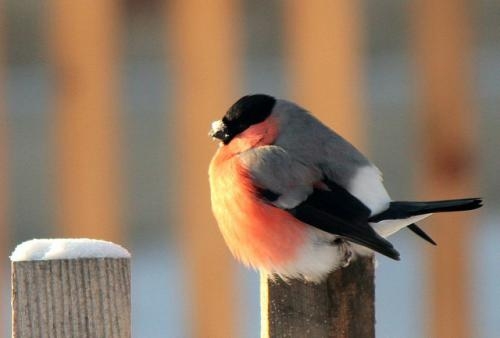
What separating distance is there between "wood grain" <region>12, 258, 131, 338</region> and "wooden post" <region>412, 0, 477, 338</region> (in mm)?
2096

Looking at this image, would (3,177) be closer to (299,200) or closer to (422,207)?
(299,200)

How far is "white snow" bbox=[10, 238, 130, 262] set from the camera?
1.80m

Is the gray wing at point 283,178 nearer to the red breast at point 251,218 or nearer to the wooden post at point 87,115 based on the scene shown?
the red breast at point 251,218

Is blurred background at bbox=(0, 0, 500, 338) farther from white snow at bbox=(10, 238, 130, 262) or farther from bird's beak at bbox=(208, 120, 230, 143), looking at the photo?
white snow at bbox=(10, 238, 130, 262)

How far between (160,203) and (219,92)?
2319 millimetres

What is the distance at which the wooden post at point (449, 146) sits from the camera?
12.4 feet

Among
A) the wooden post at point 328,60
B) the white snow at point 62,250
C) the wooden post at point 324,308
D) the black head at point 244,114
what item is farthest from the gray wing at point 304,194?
the wooden post at point 328,60

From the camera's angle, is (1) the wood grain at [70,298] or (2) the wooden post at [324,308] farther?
(2) the wooden post at [324,308]

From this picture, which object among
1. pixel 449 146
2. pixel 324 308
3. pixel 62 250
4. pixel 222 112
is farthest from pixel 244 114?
pixel 449 146

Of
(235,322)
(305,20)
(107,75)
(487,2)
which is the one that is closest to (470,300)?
(235,322)

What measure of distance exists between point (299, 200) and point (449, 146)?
1.51 metres

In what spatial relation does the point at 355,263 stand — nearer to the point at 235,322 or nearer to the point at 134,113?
the point at 235,322

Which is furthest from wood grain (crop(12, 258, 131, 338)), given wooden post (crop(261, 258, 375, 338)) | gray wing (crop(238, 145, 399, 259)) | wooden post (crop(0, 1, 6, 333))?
wooden post (crop(0, 1, 6, 333))

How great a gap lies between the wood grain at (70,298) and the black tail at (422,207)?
0.75 metres
